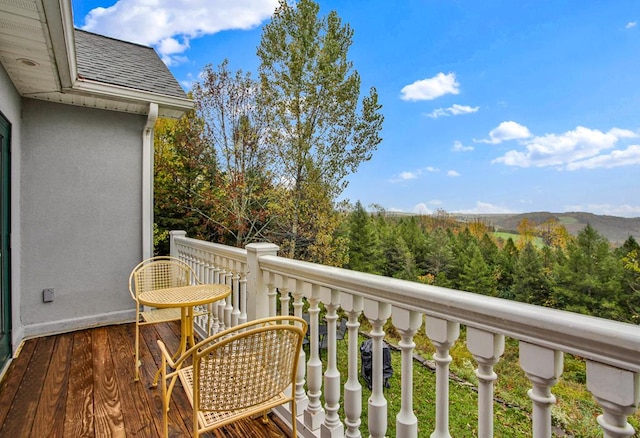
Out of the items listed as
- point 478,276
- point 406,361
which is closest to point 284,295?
point 406,361

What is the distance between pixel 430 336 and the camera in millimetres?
1152

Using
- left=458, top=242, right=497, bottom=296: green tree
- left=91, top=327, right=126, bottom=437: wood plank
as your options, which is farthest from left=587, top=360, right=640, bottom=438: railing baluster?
left=458, top=242, right=497, bottom=296: green tree

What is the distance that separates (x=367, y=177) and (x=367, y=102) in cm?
314

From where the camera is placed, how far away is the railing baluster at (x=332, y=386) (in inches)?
64.3

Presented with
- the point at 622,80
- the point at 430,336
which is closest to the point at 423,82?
the point at 622,80

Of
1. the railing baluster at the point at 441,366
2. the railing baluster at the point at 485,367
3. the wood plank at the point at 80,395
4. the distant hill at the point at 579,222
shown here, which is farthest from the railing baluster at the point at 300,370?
the distant hill at the point at 579,222

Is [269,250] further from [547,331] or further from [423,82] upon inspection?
[423,82]

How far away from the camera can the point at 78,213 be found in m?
3.92

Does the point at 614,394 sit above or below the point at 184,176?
below

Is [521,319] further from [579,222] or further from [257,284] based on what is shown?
[579,222]

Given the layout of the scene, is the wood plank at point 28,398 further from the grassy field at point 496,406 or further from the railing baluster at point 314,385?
the grassy field at point 496,406

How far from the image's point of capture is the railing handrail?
74cm

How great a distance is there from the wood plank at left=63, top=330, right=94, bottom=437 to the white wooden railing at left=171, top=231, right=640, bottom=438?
1210 millimetres

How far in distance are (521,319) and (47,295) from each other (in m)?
4.60
